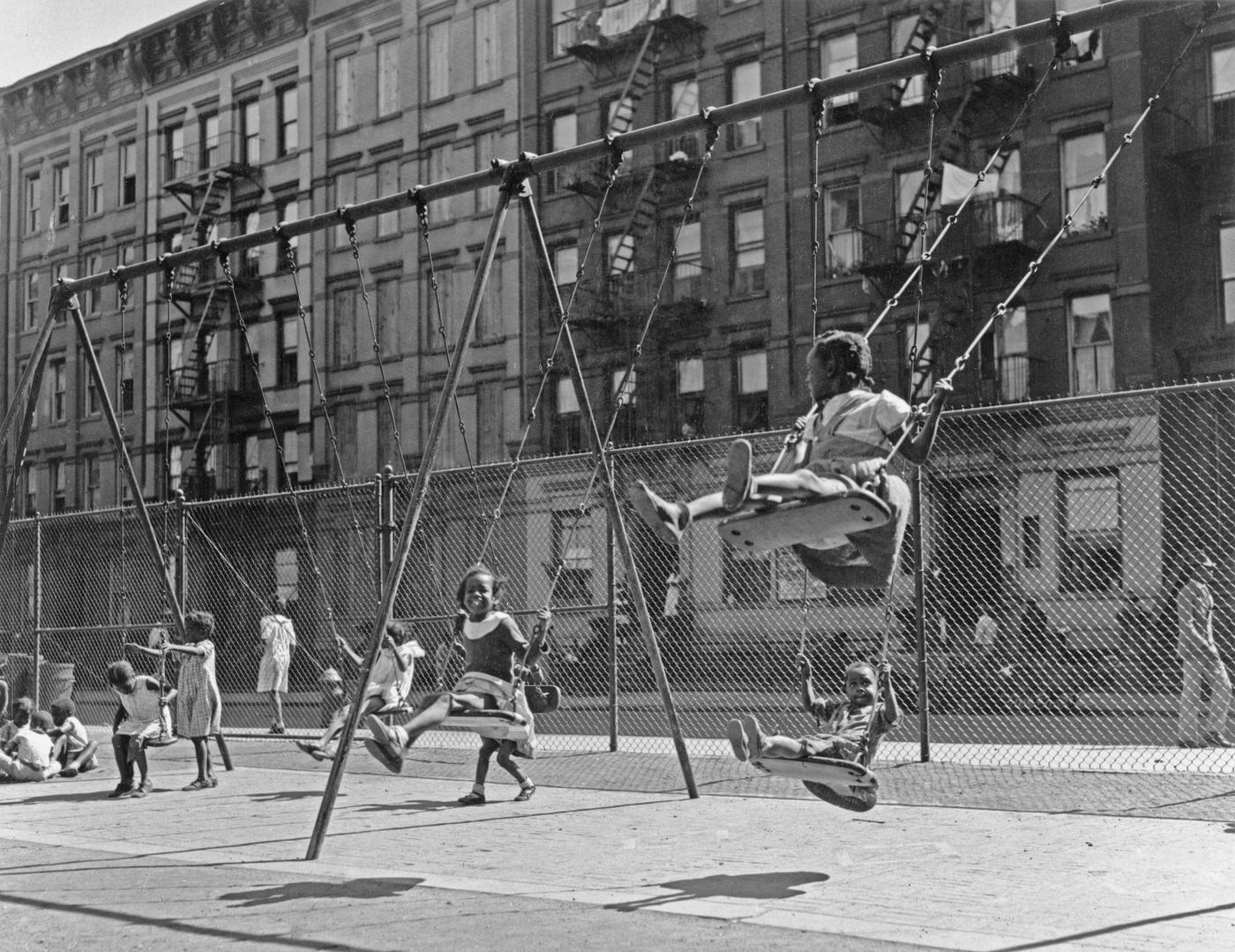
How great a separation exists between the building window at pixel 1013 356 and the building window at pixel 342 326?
635 inches

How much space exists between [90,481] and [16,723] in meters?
27.8

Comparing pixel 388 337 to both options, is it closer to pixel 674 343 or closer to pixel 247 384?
pixel 247 384

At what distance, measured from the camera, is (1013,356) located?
2572cm

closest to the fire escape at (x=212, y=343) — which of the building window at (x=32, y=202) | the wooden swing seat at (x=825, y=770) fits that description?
the building window at (x=32, y=202)

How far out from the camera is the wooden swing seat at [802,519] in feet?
22.0

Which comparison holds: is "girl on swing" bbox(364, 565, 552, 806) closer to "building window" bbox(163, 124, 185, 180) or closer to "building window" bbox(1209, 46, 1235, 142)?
"building window" bbox(1209, 46, 1235, 142)

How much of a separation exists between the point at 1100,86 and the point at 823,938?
22733 millimetres

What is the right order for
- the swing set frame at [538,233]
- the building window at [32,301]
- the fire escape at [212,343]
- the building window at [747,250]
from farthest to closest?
the building window at [32,301], the fire escape at [212,343], the building window at [747,250], the swing set frame at [538,233]

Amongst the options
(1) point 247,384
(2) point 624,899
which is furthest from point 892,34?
(2) point 624,899

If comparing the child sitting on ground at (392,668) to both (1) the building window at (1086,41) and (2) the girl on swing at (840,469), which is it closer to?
(2) the girl on swing at (840,469)

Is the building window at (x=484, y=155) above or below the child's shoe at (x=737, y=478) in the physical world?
above

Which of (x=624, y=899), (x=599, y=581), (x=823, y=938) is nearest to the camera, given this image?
(x=823, y=938)

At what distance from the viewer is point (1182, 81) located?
83.2 ft

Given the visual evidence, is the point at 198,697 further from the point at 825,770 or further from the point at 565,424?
the point at 565,424
